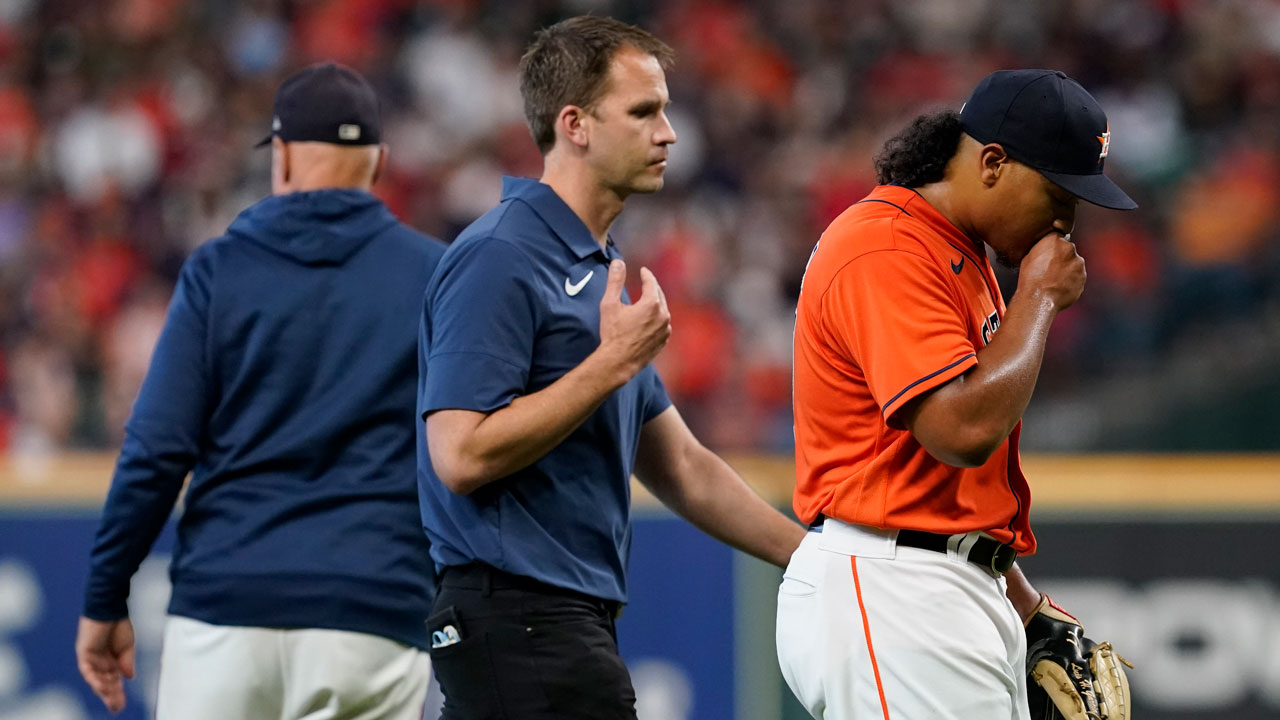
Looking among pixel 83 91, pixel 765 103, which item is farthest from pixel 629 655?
pixel 83 91

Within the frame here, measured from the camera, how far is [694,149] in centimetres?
1265

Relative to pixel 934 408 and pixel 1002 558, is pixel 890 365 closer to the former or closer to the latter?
pixel 934 408

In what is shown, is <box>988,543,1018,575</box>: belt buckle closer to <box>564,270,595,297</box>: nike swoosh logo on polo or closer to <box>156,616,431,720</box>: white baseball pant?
<box>564,270,595,297</box>: nike swoosh logo on polo

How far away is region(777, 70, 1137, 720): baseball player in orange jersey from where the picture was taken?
296 centimetres

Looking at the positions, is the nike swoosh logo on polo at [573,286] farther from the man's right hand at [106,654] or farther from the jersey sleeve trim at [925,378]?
the man's right hand at [106,654]

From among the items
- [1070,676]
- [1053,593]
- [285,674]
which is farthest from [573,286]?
[1053,593]

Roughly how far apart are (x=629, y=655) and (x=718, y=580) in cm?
47

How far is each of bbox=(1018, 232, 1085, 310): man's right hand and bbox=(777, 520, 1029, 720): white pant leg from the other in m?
0.56

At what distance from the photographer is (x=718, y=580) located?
6090 mm

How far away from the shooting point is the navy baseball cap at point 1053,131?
10.2 ft

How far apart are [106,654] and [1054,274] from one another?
8.31 ft

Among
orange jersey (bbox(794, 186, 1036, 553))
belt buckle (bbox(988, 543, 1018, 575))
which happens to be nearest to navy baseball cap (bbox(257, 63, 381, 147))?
orange jersey (bbox(794, 186, 1036, 553))

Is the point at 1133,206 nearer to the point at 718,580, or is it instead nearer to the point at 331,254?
the point at 331,254

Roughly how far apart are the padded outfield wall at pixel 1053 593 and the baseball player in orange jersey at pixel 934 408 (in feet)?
9.29
